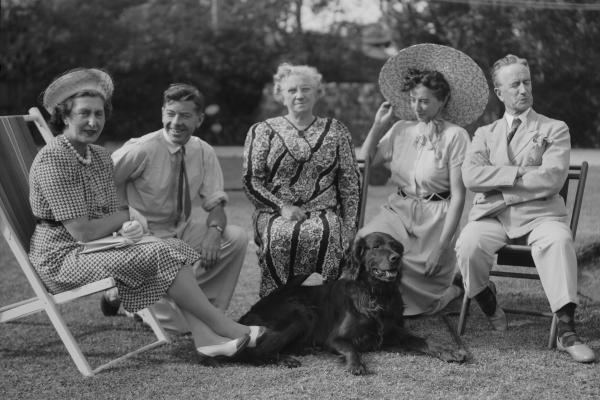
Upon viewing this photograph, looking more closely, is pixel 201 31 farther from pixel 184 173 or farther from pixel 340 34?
pixel 184 173

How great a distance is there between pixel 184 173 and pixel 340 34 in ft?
68.5

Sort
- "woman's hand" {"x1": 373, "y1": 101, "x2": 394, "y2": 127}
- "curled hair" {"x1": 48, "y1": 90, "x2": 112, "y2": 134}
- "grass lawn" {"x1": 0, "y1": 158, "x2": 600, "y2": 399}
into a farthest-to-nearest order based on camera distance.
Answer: "woman's hand" {"x1": 373, "y1": 101, "x2": 394, "y2": 127}, "curled hair" {"x1": 48, "y1": 90, "x2": 112, "y2": 134}, "grass lawn" {"x1": 0, "y1": 158, "x2": 600, "y2": 399}

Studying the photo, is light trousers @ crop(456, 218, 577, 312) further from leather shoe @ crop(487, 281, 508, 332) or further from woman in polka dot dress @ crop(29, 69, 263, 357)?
woman in polka dot dress @ crop(29, 69, 263, 357)

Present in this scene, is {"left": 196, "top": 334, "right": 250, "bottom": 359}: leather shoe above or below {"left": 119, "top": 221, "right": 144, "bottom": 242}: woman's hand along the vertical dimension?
below

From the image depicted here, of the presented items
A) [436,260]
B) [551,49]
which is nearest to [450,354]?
[436,260]

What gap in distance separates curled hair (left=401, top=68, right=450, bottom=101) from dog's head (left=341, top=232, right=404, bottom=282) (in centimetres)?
121

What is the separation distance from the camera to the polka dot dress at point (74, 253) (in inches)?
154

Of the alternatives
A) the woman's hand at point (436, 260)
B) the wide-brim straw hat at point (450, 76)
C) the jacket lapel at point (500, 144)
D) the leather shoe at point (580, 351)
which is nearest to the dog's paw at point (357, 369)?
the leather shoe at point (580, 351)

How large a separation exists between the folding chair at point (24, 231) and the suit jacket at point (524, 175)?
6.67ft

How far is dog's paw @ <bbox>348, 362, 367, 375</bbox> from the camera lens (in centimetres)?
388

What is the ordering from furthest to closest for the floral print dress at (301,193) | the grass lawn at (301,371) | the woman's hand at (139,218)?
the floral print dress at (301,193) → the woman's hand at (139,218) → the grass lawn at (301,371)

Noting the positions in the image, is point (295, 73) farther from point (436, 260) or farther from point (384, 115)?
point (436, 260)

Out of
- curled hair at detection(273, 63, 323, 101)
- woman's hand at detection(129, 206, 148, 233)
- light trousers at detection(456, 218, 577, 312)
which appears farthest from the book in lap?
light trousers at detection(456, 218, 577, 312)

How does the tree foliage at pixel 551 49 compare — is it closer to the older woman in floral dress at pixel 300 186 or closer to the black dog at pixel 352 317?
the older woman in floral dress at pixel 300 186
